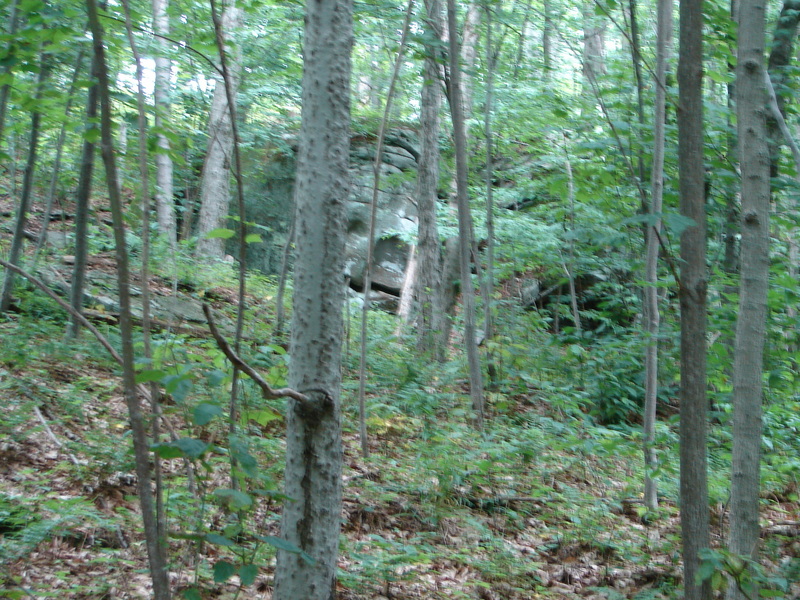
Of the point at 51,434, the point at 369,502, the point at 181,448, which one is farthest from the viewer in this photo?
the point at 369,502

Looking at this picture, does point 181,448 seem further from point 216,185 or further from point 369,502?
point 216,185

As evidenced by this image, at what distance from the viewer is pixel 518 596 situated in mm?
3834

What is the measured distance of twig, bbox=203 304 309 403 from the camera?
1944 millimetres

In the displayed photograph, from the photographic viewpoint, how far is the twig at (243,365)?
194 cm

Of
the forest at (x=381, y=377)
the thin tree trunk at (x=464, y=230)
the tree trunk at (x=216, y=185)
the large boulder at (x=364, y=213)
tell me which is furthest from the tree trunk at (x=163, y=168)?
the thin tree trunk at (x=464, y=230)

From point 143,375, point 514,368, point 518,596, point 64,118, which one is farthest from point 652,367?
point 64,118

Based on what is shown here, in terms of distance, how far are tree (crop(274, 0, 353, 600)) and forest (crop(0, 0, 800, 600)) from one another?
1cm

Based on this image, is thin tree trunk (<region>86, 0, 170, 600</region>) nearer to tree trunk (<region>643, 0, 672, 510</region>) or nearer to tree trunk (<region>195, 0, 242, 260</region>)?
tree trunk (<region>643, 0, 672, 510</region>)

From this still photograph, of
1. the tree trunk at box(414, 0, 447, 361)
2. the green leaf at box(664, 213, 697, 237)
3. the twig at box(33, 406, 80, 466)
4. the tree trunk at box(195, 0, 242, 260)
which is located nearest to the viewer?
the green leaf at box(664, 213, 697, 237)

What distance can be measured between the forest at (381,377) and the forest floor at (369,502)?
3cm

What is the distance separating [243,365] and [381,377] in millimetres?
5617

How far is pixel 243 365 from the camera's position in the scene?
2059 millimetres

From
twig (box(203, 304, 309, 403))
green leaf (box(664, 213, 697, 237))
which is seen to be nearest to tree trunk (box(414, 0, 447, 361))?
green leaf (box(664, 213, 697, 237))

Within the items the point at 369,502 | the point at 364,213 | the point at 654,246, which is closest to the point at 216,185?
the point at 364,213
